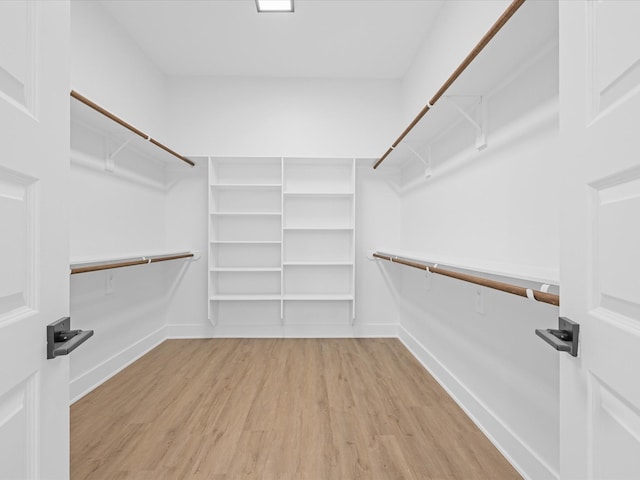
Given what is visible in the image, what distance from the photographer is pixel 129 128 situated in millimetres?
2109

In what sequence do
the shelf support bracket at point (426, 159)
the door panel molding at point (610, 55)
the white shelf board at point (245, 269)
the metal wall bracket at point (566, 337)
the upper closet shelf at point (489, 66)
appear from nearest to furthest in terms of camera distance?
1. the door panel molding at point (610, 55)
2. the metal wall bracket at point (566, 337)
3. the upper closet shelf at point (489, 66)
4. the shelf support bracket at point (426, 159)
5. the white shelf board at point (245, 269)

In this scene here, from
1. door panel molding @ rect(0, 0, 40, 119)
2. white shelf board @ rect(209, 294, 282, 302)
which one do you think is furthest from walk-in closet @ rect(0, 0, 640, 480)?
white shelf board @ rect(209, 294, 282, 302)

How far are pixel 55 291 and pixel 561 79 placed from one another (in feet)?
3.68

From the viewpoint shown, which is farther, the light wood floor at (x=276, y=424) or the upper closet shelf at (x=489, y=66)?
the light wood floor at (x=276, y=424)

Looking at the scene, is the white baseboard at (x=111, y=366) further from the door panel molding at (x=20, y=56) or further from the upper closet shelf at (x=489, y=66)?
the upper closet shelf at (x=489, y=66)

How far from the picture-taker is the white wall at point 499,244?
4.14ft

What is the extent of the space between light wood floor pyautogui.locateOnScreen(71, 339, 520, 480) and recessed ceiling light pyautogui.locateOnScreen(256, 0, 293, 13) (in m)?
2.61

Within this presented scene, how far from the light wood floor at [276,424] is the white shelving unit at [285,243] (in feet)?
2.14

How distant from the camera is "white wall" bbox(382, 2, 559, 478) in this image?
1.26 metres

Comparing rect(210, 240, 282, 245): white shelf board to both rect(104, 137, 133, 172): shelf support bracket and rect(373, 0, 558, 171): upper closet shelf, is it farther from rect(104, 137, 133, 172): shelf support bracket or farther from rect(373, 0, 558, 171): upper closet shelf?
rect(373, 0, 558, 171): upper closet shelf

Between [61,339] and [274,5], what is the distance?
8.04 feet

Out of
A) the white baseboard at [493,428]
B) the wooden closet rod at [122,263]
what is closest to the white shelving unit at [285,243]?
the wooden closet rod at [122,263]

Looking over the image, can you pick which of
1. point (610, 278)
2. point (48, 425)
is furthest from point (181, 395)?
point (610, 278)

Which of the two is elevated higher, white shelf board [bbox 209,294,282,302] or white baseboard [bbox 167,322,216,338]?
white shelf board [bbox 209,294,282,302]
